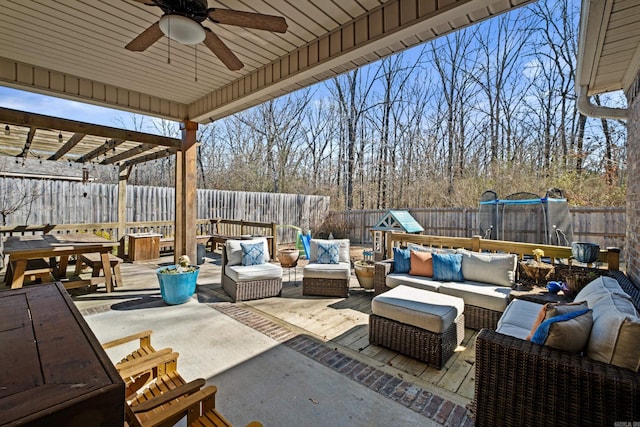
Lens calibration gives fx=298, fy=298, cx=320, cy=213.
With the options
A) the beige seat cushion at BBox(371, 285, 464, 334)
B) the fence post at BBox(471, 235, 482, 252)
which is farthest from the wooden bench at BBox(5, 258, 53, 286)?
the fence post at BBox(471, 235, 482, 252)

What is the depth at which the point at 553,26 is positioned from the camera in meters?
10.5

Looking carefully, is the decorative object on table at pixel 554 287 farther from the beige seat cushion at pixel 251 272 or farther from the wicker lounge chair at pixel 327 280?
the beige seat cushion at pixel 251 272

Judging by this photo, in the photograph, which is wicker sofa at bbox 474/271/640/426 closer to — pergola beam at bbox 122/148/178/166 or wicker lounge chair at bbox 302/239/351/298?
wicker lounge chair at bbox 302/239/351/298

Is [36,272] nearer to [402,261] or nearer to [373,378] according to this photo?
[373,378]

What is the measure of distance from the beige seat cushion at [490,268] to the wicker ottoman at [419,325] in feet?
2.79

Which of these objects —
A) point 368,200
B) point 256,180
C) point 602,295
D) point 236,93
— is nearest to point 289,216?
point 256,180

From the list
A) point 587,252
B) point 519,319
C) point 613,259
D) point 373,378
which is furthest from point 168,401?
point 613,259

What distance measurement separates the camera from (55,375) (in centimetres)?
82

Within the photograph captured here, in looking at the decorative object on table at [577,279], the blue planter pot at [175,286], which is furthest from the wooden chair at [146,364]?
the decorative object on table at [577,279]

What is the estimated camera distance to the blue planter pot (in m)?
4.00

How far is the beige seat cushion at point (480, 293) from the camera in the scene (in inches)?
126

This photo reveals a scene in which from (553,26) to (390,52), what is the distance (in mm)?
11713

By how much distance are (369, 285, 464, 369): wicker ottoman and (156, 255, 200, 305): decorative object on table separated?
8.52ft

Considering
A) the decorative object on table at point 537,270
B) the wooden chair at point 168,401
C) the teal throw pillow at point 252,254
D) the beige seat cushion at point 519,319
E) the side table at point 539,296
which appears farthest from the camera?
the teal throw pillow at point 252,254
